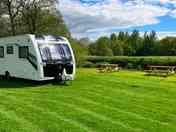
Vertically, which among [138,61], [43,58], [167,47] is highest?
[43,58]

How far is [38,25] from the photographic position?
95.2 feet

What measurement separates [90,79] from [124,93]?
455 cm

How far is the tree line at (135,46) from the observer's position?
68000 millimetres

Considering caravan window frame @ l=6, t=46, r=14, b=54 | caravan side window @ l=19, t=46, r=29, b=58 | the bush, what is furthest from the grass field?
the bush

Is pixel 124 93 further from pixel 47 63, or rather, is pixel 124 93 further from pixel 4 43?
pixel 4 43

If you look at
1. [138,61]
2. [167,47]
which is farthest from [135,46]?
[138,61]

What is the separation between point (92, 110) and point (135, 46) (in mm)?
72643

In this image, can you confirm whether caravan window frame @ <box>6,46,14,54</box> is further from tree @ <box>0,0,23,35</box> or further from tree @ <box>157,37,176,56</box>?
tree @ <box>157,37,176,56</box>

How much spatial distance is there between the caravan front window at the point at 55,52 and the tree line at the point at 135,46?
4733cm

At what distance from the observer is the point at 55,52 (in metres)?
14.8

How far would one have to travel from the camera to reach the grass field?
711 centimetres

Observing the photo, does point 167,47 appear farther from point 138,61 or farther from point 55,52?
point 55,52

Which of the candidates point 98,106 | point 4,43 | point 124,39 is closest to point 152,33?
point 124,39

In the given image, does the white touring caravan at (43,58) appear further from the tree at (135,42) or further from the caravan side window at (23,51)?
the tree at (135,42)
